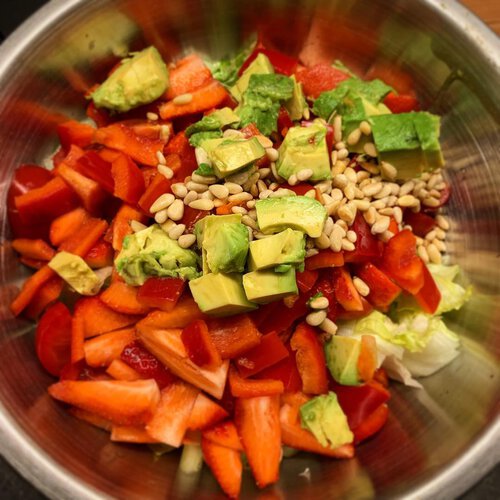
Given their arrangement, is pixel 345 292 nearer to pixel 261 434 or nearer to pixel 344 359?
pixel 344 359

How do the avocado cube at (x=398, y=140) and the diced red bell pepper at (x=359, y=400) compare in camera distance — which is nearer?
the diced red bell pepper at (x=359, y=400)

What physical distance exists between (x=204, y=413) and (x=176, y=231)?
51 cm

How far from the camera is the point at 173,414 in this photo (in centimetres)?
152

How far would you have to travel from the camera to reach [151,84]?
1.78 m

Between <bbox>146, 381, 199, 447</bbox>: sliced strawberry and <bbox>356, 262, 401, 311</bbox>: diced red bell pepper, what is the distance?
595 mm

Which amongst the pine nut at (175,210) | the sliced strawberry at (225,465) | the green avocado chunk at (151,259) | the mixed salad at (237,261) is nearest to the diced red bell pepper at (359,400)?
the mixed salad at (237,261)

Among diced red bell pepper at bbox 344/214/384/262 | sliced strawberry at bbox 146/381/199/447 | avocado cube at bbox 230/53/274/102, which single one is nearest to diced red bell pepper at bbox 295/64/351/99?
avocado cube at bbox 230/53/274/102

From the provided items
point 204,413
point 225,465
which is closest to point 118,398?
point 204,413

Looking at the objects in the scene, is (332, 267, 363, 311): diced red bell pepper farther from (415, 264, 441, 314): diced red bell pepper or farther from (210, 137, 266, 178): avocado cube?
(210, 137, 266, 178): avocado cube

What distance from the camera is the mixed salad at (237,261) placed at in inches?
59.2

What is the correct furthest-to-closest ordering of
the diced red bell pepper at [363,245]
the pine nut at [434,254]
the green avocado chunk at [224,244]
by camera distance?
the pine nut at [434,254] → the diced red bell pepper at [363,245] → the green avocado chunk at [224,244]

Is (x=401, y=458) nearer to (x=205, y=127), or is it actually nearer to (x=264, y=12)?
(x=205, y=127)

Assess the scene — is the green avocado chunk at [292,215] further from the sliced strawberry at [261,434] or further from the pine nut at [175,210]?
the sliced strawberry at [261,434]

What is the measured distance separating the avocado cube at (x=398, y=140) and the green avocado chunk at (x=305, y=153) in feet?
0.63
